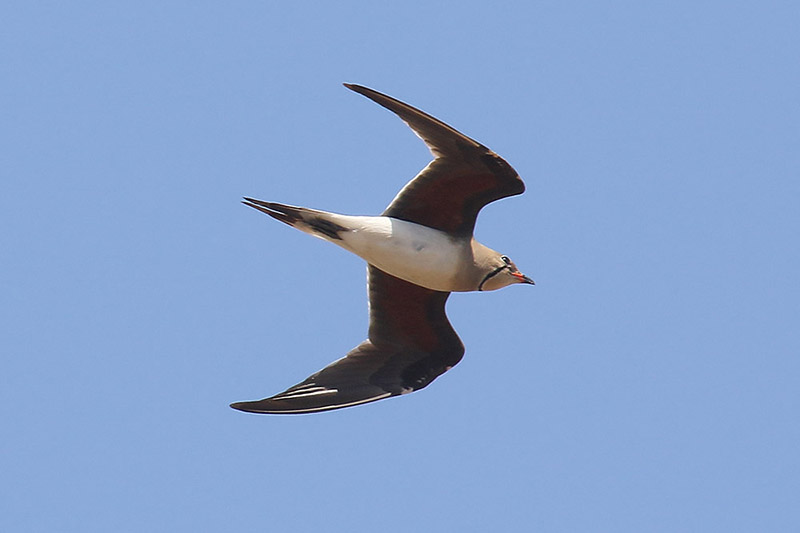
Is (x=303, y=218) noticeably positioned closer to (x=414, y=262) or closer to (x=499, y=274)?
(x=414, y=262)

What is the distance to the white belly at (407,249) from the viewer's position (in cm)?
1155

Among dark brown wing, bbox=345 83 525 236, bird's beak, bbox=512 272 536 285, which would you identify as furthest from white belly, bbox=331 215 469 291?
bird's beak, bbox=512 272 536 285

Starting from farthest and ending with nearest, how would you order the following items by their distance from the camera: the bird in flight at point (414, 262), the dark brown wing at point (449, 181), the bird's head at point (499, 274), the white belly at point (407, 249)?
the bird's head at point (499, 274) → the white belly at point (407, 249) → the bird in flight at point (414, 262) → the dark brown wing at point (449, 181)

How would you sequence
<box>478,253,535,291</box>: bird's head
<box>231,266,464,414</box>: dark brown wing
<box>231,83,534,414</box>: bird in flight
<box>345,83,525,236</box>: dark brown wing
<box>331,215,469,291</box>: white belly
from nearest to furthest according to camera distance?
1. <box>345,83,525,236</box>: dark brown wing
2. <box>231,83,534,414</box>: bird in flight
3. <box>331,215,469,291</box>: white belly
4. <box>478,253,535,291</box>: bird's head
5. <box>231,266,464,414</box>: dark brown wing

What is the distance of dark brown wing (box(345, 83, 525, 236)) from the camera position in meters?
11.0

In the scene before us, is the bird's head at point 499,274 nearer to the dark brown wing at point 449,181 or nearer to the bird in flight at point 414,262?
the bird in flight at point 414,262

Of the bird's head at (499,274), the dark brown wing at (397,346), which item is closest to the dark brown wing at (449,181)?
the bird's head at (499,274)

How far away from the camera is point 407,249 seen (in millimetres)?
11648

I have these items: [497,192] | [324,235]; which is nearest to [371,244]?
[324,235]

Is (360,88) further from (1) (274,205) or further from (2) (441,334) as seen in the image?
(2) (441,334)

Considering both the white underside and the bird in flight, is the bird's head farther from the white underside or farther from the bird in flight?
the white underside

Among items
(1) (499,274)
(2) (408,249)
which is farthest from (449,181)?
(1) (499,274)

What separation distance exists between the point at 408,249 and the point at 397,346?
137cm

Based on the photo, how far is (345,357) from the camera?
12.6m
